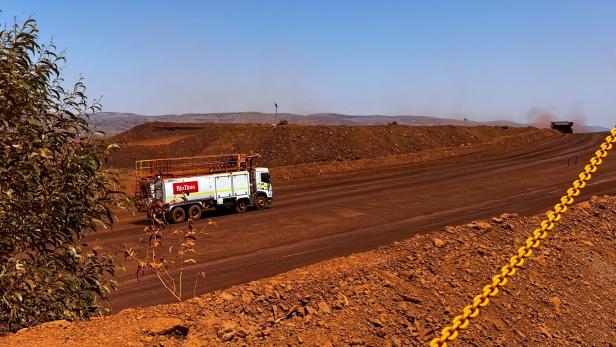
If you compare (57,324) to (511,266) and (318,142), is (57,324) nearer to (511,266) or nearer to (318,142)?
(511,266)

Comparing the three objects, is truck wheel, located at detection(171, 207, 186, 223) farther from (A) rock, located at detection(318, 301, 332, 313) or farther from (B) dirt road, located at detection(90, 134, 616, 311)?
(A) rock, located at detection(318, 301, 332, 313)

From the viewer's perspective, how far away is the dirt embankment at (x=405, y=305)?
665 cm

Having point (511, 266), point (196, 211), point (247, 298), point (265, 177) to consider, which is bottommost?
point (196, 211)

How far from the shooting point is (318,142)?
197 feet

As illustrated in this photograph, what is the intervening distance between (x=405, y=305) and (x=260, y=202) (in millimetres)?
25479

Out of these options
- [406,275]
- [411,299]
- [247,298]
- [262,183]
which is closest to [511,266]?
[411,299]

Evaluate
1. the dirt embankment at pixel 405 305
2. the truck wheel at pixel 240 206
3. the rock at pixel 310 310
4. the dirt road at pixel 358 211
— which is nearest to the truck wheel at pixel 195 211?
the dirt road at pixel 358 211

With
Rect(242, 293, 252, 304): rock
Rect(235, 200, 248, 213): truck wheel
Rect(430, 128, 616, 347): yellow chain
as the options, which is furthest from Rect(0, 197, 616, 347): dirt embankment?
Rect(235, 200, 248, 213): truck wheel

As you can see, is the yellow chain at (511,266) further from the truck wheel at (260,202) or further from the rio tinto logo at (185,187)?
the truck wheel at (260,202)

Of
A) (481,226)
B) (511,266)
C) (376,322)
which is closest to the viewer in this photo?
(511,266)

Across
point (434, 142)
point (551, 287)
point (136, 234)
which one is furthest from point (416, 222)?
point (434, 142)

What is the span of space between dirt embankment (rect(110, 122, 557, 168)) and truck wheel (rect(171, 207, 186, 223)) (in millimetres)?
26866

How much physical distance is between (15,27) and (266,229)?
2039cm

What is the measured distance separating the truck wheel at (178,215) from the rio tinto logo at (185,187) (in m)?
1.10
